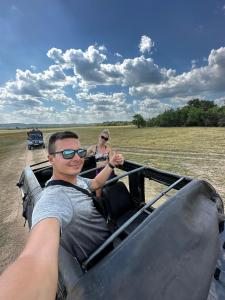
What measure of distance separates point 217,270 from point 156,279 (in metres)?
0.86

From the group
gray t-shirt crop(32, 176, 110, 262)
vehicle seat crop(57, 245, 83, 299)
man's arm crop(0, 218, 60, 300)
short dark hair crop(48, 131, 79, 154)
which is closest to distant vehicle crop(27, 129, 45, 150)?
short dark hair crop(48, 131, 79, 154)

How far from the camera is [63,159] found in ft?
5.75

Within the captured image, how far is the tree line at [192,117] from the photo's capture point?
56.1 m

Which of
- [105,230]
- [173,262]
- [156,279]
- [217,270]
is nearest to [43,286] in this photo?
[156,279]

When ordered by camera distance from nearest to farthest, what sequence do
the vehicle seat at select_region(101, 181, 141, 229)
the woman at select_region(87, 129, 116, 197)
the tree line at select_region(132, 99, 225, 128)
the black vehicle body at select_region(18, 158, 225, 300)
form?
the black vehicle body at select_region(18, 158, 225, 300) < the vehicle seat at select_region(101, 181, 141, 229) < the woman at select_region(87, 129, 116, 197) < the tree line at select_region(132, 99, 225, 128)

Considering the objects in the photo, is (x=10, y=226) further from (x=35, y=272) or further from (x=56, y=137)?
(x=35, y=272)

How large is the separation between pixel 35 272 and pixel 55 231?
29 centimetres

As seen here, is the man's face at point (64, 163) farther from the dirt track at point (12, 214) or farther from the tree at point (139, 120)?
the tree at point (139, 120)

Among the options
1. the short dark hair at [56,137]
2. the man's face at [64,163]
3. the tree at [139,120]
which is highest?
the short dark hair at [56,137]

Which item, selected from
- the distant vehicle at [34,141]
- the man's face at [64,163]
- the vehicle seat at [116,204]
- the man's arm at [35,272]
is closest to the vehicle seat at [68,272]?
the man's arm at [35,272]

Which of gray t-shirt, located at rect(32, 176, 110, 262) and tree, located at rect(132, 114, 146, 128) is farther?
tree, located at rect(132, 114, 146, 128)

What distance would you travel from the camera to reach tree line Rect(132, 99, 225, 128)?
5612 centimetres

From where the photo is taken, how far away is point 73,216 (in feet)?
4.74

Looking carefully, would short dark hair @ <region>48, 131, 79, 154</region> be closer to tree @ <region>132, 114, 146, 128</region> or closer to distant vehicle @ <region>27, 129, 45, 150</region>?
distant vehicle @ <region>27, 129, 45, 150</region>
